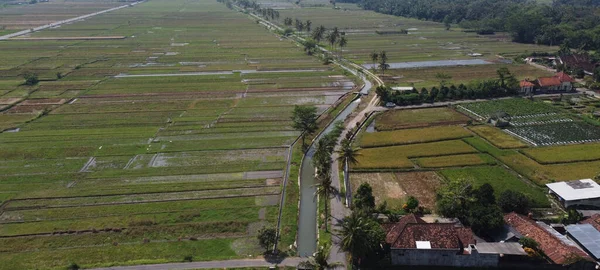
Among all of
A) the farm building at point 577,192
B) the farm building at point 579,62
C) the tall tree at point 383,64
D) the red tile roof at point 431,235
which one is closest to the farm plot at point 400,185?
the red tile roof at point 431,235

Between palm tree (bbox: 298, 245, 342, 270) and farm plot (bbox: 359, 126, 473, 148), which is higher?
farm plot (bbox: 359, 126, 473, 148)

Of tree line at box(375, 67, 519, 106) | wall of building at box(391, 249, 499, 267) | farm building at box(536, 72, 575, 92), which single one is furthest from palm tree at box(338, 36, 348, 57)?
wall of building at box(391, 249, 499, 267)

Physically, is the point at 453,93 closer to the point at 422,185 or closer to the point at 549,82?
the point at 549,82

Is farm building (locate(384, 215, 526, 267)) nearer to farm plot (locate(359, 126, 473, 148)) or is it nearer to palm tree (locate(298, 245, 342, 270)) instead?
palm tree (locate(298, 245, 342, 270))

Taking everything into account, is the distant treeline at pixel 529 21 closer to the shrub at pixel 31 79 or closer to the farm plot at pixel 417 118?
the farm plot at pixel 417 118

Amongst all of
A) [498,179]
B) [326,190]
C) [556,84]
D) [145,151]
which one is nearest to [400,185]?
[498,179]
